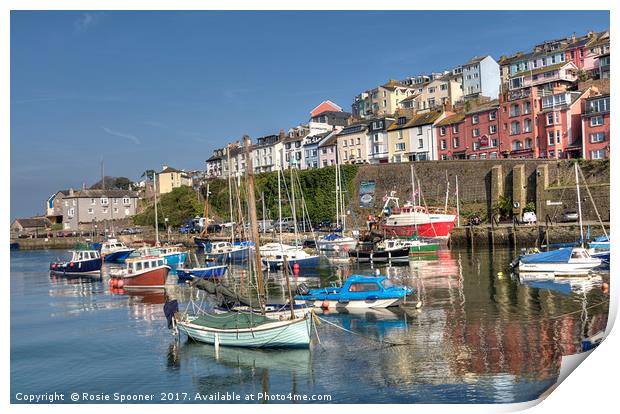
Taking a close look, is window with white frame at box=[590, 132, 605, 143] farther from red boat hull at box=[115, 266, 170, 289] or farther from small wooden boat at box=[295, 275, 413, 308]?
red boat hull at box=[115, 266, 170, 289]

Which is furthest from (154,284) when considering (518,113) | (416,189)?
(518,113)

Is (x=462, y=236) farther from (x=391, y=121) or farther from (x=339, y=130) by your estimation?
(x=339, y=130)

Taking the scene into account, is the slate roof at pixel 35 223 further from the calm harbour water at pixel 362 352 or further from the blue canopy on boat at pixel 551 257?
the blue canopy on boat at pixel 551 257

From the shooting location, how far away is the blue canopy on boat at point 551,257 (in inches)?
728

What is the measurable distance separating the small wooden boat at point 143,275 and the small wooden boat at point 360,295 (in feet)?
23.3

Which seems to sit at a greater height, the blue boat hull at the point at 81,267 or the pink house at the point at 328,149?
the pink house at the point at 328,149

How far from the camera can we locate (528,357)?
9.74 meters

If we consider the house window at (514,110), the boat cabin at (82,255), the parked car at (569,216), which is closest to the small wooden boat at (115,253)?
the boat cabin at (82,255)

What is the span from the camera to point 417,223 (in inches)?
1190

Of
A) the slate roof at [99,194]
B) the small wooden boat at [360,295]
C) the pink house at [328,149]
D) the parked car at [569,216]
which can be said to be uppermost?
the pink house at [328,149]

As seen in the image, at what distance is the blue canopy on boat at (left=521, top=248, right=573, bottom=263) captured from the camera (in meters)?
18.5

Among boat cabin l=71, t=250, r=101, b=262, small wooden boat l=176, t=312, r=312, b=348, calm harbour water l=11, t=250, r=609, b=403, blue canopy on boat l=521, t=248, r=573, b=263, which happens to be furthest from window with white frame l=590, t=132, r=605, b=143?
small wooden boat l=176, t=312, r=312, b=348

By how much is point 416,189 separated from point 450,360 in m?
26.2

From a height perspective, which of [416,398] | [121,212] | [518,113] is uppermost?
[518,113]
